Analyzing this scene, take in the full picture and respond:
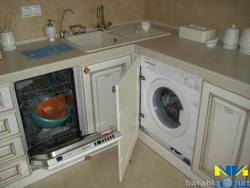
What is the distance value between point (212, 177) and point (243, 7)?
1232mm

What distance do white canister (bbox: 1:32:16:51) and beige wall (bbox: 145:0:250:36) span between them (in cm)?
140

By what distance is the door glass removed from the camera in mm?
2007

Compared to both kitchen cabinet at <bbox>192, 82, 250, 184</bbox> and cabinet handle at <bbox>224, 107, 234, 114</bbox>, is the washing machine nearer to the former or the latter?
kitchen cabinet at <bbox>192, 82, 250, 184</bbox>

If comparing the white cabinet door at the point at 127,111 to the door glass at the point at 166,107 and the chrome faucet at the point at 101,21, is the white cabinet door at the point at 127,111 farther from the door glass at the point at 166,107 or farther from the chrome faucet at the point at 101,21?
the chrome faucet at the point at 101,21

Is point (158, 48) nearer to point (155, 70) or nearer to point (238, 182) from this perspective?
point (155, 70)

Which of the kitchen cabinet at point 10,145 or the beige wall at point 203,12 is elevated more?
the beige wall at point 203,12

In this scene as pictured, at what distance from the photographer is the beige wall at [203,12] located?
6.22 feet

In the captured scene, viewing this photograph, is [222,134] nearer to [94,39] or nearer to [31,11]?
[94,39]

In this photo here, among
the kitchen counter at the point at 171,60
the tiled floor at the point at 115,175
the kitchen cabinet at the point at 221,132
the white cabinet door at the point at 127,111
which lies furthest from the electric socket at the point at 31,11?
the kitchen cabinet at the point at 221,132

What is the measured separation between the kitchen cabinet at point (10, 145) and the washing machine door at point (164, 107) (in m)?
1.01

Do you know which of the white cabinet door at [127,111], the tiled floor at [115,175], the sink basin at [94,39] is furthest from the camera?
the sink basin at [94,39]

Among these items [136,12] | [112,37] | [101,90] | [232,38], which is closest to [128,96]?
[101,90]

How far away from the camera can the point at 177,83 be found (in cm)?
177

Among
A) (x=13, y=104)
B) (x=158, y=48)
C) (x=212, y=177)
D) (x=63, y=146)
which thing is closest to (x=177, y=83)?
(x=158, y=48)
